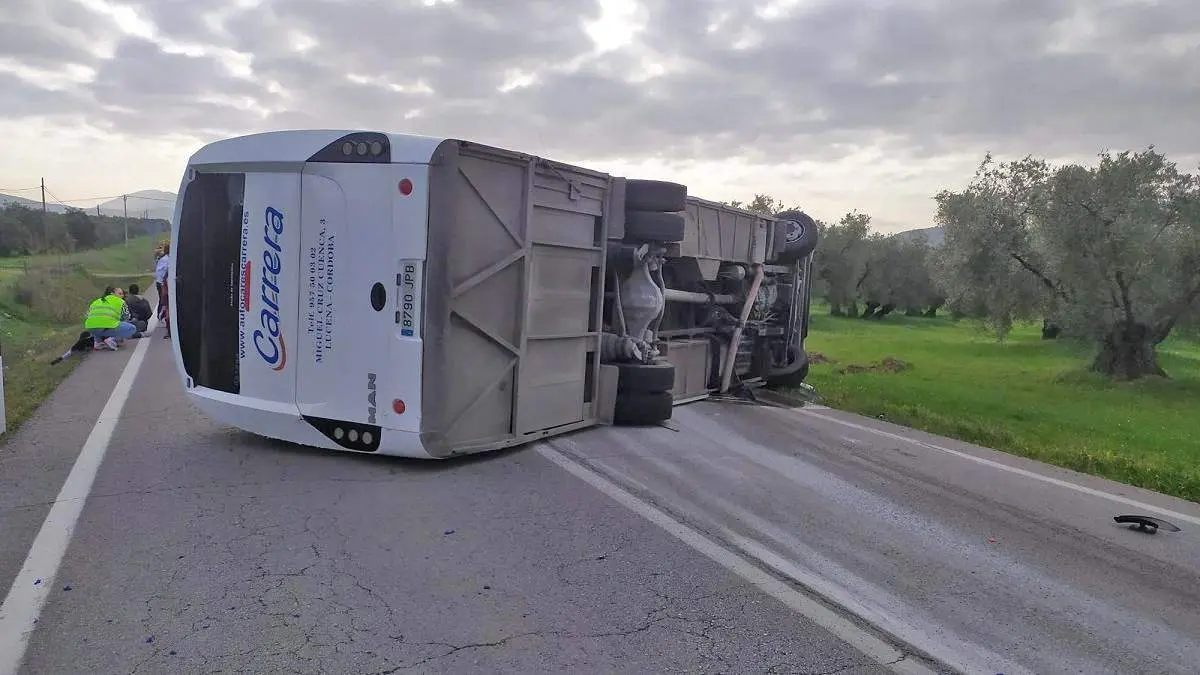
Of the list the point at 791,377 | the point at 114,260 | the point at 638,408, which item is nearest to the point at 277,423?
the point at 638,408

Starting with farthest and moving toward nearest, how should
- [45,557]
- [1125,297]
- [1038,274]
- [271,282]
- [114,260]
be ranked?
1. [114,260]
2. [1038,274]
3. [1125,297]
4. [271,282]
5. [45,557]

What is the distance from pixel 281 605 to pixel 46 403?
585cm

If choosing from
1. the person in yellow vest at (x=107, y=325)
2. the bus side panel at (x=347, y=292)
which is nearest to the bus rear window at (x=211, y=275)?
the bus side panel at (x=347, y=292)

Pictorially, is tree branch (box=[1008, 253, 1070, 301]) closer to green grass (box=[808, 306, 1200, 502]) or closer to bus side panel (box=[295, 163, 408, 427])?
green grass (box=[808, 306, 1200, 502])

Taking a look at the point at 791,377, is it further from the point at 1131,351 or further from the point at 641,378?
the point at 1131,351

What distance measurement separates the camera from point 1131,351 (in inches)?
806

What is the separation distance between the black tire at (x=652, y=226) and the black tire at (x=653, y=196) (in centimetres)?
6

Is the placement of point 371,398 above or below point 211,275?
below

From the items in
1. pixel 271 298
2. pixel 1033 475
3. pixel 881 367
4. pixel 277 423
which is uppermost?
pixel 271 298

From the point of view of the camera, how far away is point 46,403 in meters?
7.72

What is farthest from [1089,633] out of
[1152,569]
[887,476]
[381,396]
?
[381,396]

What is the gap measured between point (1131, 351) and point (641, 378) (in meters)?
18.6

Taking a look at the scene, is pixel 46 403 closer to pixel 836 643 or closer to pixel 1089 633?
pixel 836 643

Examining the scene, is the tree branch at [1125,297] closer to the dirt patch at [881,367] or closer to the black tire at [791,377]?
the dirt patch at [881,367]
